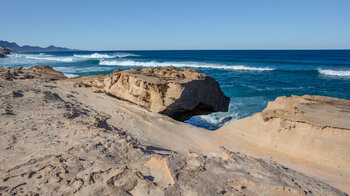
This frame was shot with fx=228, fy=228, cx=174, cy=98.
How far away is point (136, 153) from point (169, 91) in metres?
2.82

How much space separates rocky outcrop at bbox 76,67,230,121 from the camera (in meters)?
5.61

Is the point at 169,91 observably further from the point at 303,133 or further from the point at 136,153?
the point at 303,133

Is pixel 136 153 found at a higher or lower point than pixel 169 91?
lower

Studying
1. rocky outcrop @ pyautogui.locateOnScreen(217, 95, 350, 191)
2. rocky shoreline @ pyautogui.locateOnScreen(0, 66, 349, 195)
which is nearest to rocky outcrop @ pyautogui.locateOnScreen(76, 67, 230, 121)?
rocky shoreline @ pyautogui.locateOnScreen(0, 66, 349, 195)

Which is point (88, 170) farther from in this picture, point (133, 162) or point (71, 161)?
point (133, 162)

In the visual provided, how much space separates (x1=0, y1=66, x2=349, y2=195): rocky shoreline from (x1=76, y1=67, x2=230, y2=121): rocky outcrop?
0.16m

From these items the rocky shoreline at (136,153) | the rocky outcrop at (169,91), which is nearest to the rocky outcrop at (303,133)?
the rocky shoreline at (136,153)

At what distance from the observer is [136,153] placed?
2.98m

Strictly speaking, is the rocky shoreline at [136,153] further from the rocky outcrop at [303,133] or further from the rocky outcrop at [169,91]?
the rocky outcrop at [169,91]

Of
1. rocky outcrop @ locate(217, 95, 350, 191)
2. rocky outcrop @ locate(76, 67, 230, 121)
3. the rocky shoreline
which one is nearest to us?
the rocky shoreline

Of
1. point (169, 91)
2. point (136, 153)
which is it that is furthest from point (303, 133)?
point (169, 91)

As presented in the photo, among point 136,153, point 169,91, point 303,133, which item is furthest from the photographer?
point 169,91

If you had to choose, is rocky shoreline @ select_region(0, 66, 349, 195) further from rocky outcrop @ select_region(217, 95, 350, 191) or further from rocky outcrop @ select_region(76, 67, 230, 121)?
rocky outcrop @ select_region(76, 67, 230, 121)

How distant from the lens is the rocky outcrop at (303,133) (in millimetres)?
3385
